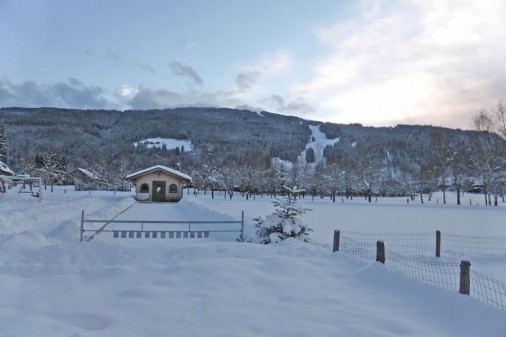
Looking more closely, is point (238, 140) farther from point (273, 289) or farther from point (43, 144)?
point (273, 289)

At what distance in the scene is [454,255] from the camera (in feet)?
40.4

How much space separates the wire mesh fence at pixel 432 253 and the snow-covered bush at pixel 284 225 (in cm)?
133

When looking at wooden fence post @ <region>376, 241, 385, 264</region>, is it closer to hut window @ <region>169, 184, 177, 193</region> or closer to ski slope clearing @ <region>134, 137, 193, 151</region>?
hut window @ <region>169, 184, 177, 193</region>

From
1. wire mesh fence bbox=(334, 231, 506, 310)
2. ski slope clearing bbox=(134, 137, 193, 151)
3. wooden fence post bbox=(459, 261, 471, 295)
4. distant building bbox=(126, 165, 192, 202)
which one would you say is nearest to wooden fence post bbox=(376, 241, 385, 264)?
wire mesh fence bbox=(334, 231, 506, 310)

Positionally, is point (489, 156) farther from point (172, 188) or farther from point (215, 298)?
point (215, 298)

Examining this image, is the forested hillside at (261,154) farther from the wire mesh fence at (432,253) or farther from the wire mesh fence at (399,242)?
the wire mesh fence at (399,242)

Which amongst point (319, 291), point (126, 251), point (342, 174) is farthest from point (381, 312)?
point (342, 174)

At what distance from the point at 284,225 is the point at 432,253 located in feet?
16.7

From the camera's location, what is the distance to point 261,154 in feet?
310

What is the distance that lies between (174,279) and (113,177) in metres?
78.2

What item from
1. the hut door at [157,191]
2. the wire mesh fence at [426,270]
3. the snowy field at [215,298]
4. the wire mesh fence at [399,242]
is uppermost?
the hut door at [157,191]

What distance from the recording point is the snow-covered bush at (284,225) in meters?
11.7

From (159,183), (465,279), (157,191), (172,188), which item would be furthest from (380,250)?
(157,191)

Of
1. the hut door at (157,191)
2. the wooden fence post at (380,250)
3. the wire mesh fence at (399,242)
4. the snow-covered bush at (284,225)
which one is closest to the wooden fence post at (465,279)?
the wooden fence post at (380,250)
